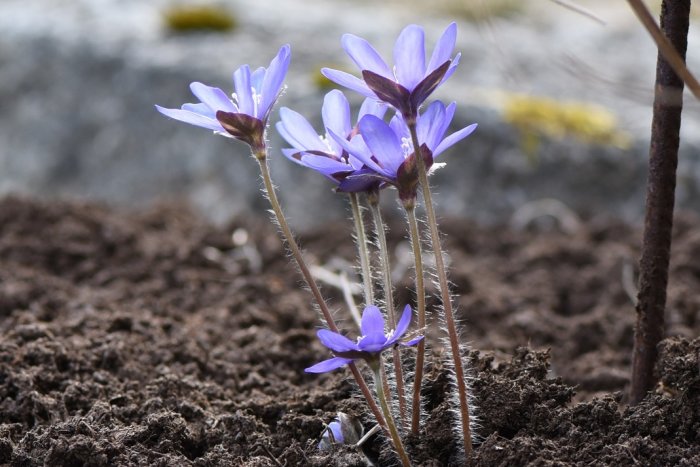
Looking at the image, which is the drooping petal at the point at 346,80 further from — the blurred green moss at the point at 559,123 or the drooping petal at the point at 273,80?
the blurred green moss at the point at 559,123

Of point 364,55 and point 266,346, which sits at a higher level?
point 364,55

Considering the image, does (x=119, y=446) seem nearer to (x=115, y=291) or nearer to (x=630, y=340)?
(x=115, y=291)

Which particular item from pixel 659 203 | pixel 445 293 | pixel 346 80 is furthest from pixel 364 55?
pixel 659 203

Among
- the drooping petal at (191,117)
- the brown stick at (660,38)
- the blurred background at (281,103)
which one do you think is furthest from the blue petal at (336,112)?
the blurred background at (281,103)

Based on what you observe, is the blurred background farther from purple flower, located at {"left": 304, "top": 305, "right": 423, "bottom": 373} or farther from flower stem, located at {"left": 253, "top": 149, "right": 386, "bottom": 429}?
purple flower, located at {"left": 304, "top": 305, "right": 423, "bottom": 373}

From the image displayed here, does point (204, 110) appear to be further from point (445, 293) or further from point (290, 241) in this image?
point (445, 293)

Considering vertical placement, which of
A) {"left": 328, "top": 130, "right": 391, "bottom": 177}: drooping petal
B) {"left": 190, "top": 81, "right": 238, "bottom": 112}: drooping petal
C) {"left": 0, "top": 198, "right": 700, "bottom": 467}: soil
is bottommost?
{"left": 0, "top": 198, "right": 700, "bottom": 467}: soil

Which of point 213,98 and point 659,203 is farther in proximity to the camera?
point 659,203

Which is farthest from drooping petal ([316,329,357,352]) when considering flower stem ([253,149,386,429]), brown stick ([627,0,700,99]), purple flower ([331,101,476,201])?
brown stick ([627,0,700,99])
